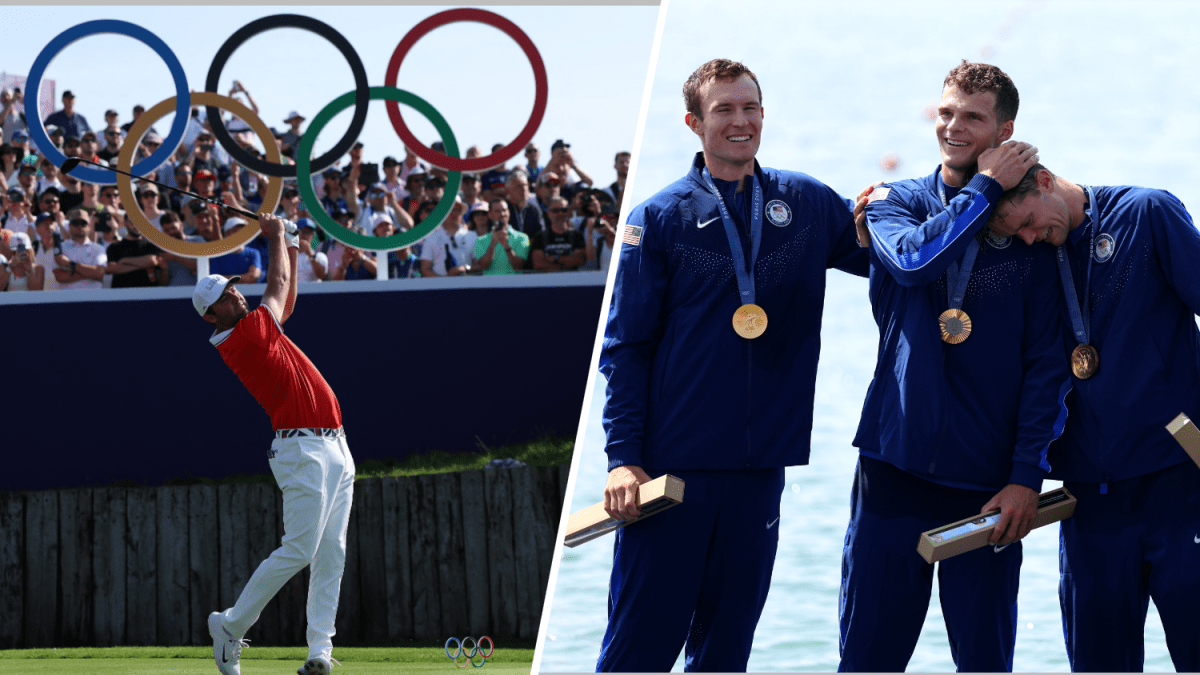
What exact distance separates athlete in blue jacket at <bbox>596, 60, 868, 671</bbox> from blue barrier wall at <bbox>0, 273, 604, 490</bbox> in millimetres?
6610

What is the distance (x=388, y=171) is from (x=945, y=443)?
7.12 m

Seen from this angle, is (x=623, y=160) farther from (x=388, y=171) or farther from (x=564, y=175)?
(x=388, y=171)

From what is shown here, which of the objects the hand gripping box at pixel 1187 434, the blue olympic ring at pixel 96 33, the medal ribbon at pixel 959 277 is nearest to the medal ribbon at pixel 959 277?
the medal ribbon at pixel 959 277

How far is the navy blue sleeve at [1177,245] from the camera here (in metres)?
3.47

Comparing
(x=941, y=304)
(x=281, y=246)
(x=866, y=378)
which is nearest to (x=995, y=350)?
(x=941, y=304)

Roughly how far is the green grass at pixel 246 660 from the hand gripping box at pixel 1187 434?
12.9 feet

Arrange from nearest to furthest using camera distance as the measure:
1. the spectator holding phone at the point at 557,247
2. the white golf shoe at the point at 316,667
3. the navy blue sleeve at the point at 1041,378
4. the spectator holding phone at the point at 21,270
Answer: the navy blue sleeve at the point at 1041,378 < the white golf shoe at the point at 316,667 < the spectator holding phone at the point at 21,270 < the spectator holding phone at the point at 557,247

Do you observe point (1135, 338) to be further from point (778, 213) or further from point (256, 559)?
point (256, 559)

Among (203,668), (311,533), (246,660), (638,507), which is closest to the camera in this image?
(638,507)

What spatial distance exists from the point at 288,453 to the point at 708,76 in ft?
11.3

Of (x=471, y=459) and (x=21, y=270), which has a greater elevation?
(x=21, y=270)

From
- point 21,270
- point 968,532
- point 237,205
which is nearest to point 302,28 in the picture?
point 237,205

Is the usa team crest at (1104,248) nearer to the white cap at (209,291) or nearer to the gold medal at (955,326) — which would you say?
the gold medal at (955,326)

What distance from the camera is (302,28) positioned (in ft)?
32.6
